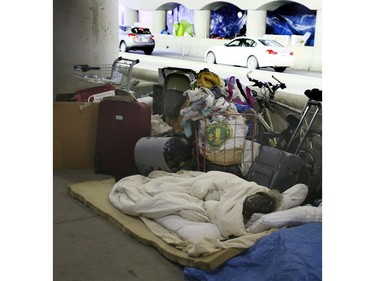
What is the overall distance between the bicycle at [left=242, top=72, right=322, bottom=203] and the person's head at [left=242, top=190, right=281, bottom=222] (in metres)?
0.45

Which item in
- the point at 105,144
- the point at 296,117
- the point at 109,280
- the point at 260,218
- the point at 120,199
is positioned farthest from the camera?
the point at 105,144

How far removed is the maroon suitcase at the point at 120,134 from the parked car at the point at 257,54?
34.5ft

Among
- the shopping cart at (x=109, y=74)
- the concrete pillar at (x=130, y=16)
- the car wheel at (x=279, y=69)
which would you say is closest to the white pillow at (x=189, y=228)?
the shopping cart at (x=109, y=74)

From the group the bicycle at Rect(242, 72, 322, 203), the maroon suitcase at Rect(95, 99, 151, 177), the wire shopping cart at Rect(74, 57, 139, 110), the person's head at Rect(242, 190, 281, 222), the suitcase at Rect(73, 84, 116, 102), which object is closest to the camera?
the person's head at Rect(242, 190, 281, 222)

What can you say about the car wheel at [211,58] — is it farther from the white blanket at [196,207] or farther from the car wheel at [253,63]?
the white blanket at [196,207]

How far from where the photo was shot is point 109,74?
8.06 meters

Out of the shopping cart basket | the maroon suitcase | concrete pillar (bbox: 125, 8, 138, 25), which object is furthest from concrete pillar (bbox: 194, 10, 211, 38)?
the shopping cart basket

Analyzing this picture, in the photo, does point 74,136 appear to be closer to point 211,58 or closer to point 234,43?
point 234,43

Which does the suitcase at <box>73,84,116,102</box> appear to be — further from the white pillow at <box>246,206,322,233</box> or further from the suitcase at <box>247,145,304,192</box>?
the white pillow at <box>246,206,322,233</box>

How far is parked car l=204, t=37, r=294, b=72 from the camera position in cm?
1560
